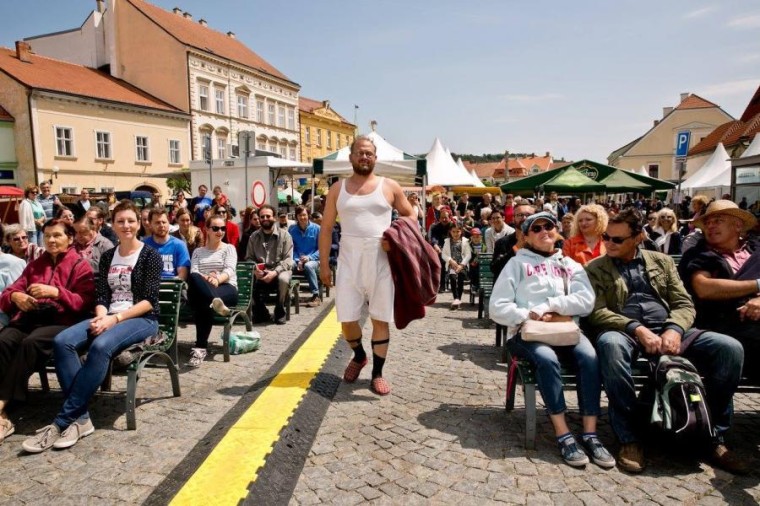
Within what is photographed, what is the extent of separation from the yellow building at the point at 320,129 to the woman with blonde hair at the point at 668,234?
140 feet

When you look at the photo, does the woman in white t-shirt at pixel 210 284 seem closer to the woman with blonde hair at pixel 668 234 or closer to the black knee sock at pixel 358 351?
the black knee sock at pixel 358 351

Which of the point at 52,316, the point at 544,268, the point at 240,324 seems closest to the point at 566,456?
the point at 544,268

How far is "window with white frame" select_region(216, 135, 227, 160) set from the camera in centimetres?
3864

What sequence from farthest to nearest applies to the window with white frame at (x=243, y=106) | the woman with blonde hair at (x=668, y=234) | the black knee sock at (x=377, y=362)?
the window with white frame at (x=243, y=106), the woman with blonde hair at (x=668, y=234), the black knee sock at (x=377, y=362)

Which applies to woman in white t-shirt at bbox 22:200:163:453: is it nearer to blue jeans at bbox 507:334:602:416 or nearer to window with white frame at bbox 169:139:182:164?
blue jeans at bbox 507:334:602:416

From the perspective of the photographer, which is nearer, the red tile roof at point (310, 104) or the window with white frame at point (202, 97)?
the window with white frame at point (202, 97)

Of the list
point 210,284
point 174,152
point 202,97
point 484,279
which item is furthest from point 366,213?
point 202,97

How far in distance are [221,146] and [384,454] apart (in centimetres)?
3891

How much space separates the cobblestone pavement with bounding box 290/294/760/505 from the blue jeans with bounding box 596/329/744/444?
282 mm

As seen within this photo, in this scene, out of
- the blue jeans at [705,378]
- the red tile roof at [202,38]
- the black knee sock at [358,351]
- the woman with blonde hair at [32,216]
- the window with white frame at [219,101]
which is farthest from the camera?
the window with white frame at [219,101]

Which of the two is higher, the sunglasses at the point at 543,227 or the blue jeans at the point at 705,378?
the sunglasses at the point at 543,227

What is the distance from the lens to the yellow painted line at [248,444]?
2869 millimetres

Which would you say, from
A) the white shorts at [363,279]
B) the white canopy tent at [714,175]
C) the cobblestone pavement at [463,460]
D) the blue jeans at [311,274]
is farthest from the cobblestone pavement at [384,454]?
the white canopy tent at [714,175]

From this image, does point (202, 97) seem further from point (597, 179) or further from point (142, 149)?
point (597, 179)
